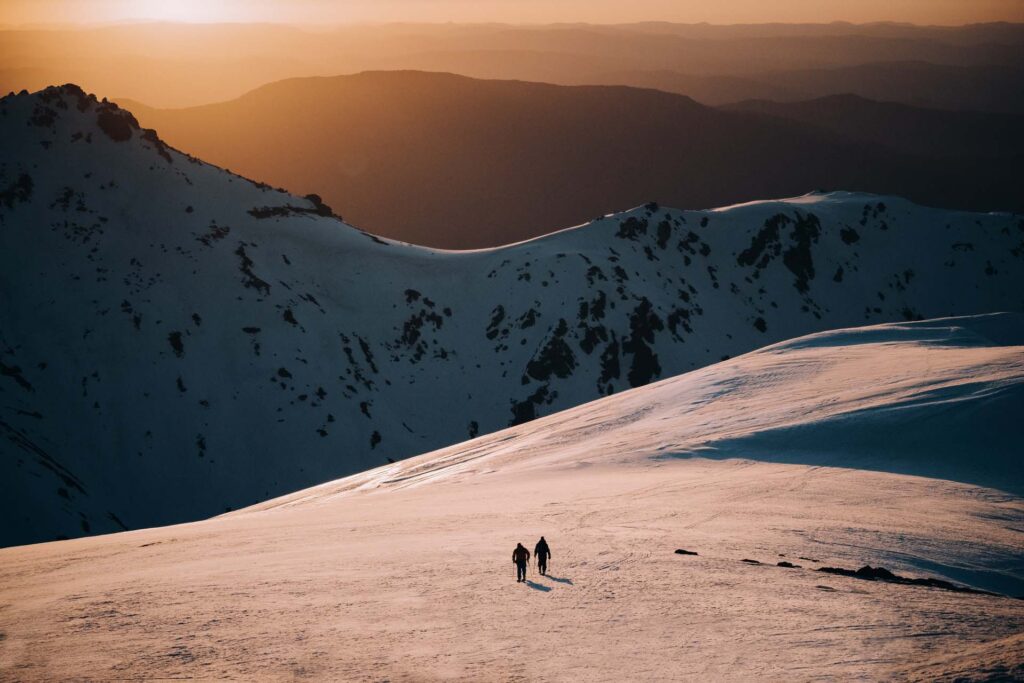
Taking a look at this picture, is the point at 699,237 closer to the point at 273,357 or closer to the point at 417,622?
the point at 273,357

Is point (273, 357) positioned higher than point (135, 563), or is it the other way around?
point (273, 357)

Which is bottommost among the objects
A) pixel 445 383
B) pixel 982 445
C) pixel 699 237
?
pixel 982 445

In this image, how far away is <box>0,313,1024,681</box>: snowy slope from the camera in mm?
18156

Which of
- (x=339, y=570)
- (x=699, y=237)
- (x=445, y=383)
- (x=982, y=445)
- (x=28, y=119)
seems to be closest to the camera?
(x=339, y=570)

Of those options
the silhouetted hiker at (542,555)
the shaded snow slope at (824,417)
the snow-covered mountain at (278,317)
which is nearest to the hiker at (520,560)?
the silhouetted hiker at (542,555)

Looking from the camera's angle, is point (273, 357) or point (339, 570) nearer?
point (339, 570)

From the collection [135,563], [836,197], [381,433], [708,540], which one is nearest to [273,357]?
[381,433]

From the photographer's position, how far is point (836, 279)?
137m

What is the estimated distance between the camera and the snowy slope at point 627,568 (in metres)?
18.2

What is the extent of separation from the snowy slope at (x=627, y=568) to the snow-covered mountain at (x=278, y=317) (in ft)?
142

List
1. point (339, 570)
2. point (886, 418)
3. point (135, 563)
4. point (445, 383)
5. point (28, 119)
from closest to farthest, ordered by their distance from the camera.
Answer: point (339, 570)
point (135, 563)
point (886, 418)
point (445, 383)
point (28, 119)

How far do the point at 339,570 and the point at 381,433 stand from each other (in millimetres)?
68345

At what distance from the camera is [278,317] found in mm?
101750

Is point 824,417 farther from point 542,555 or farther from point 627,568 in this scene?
point 542,555
